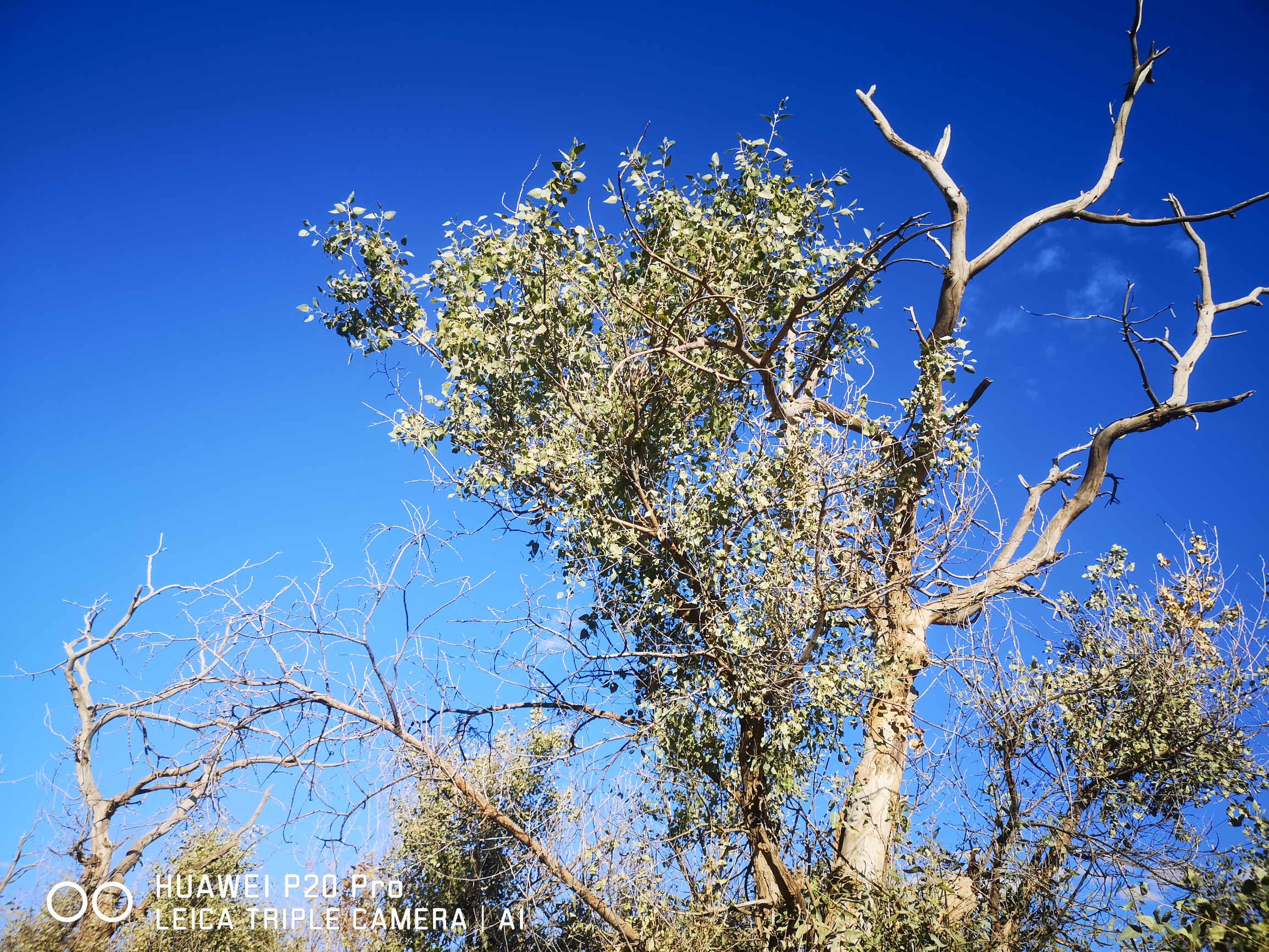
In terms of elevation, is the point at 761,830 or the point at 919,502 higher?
the point at 919,502

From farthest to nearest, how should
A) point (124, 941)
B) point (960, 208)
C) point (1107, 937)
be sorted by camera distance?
point (124, 941)
point (960, 208)
point (1107, 937)

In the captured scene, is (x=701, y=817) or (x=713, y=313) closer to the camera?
(x=701, y=817)

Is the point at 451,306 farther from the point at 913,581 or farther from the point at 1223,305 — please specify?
the point at 1223,305

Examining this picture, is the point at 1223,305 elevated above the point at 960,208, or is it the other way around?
the point at 960,208

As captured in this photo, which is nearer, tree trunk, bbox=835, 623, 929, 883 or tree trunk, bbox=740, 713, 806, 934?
tree trunk, bbox=740, 713, 806, 934

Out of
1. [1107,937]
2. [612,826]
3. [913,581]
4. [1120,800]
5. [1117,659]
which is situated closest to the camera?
[1107,937]

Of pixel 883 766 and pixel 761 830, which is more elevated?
pixel 883 766

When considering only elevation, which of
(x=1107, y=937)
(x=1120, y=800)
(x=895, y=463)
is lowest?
(x=1107, y=937)

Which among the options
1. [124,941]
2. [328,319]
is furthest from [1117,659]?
[124,941]

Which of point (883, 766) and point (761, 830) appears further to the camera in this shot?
point (883, 766)

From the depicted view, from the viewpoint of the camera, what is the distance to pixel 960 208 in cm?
862

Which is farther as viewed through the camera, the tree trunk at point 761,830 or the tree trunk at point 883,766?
the tree trunk at point 883,766

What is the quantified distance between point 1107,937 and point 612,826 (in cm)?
412

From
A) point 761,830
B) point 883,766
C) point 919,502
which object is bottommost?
point 761,830
